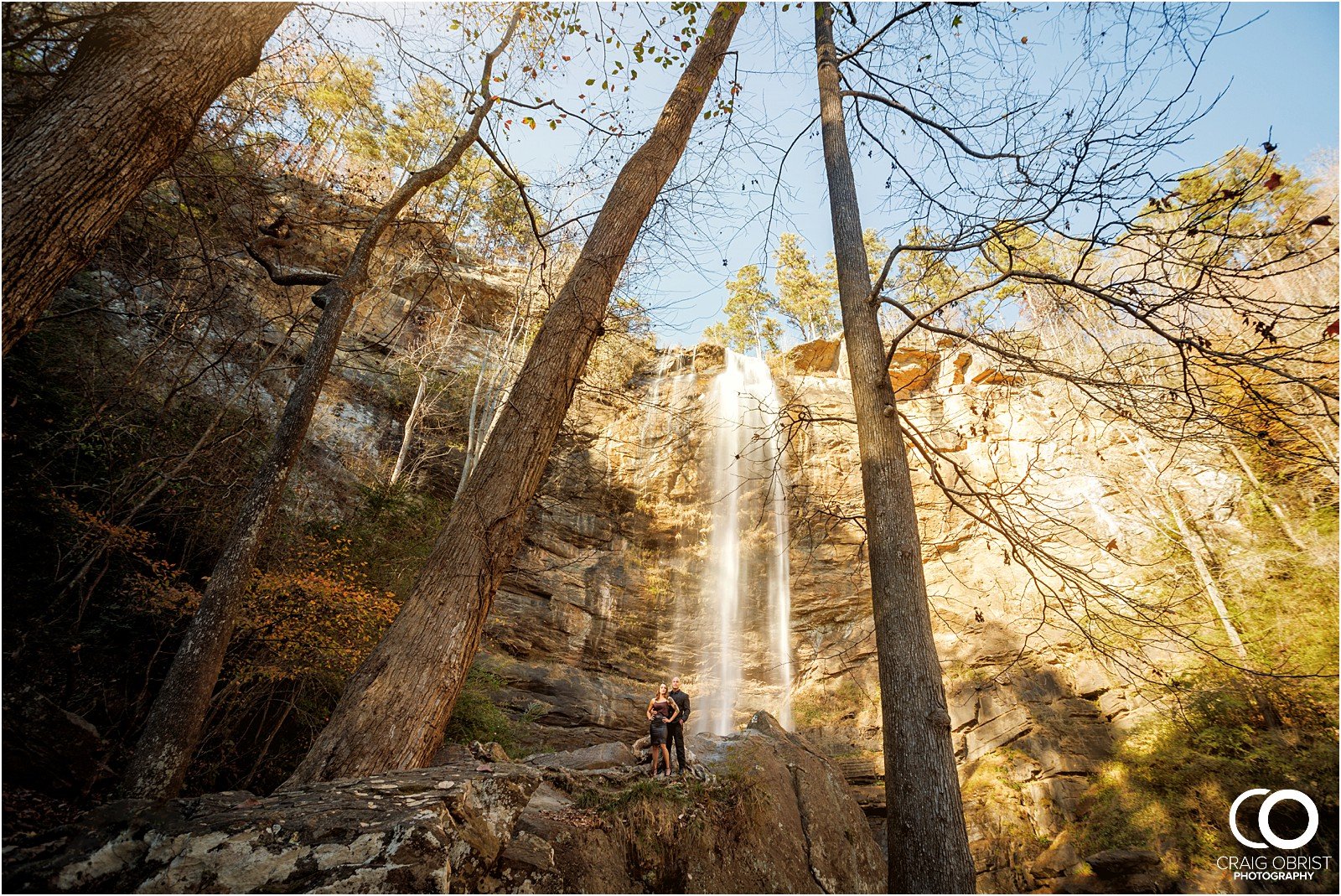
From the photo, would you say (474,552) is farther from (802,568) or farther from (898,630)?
(802,568)

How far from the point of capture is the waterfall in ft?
51.3

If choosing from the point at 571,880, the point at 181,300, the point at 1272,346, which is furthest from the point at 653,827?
the point at 181,300

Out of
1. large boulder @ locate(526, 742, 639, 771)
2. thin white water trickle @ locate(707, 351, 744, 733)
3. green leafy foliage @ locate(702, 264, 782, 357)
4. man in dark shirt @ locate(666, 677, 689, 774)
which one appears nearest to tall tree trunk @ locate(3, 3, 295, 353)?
large boulder @ locate(526, 742, 639, 771)

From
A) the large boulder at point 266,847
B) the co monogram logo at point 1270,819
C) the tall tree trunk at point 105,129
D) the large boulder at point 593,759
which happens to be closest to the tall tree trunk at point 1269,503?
the co monogram logo at point 1270,819

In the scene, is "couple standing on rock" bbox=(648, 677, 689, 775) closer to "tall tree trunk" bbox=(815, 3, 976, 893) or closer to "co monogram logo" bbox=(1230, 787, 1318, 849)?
"tall tree trunk" bbox=(815, 3, 976, 893)

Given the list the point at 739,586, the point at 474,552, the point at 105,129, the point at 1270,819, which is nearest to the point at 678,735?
the point at 474,552

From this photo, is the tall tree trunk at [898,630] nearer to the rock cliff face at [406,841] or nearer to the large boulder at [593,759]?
the rock cliff face at [406,841]

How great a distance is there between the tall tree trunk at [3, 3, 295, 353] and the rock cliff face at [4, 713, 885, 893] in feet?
5.79

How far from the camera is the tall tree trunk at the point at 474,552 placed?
7.61ft

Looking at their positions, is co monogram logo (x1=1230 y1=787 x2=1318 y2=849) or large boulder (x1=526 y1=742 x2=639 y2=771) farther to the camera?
co monogram logo (x1=1230 y1=787 x2=1318 y2=849)

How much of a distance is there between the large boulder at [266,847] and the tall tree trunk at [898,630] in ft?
7.24

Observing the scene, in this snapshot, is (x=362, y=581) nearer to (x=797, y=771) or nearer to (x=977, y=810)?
(x=797, y=771)

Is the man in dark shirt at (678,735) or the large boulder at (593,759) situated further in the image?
the man in dark shirt at (678,735)

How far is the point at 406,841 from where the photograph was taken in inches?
68.2
